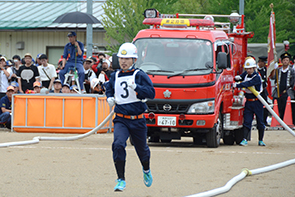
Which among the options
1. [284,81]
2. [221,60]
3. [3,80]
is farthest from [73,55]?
[284,81]

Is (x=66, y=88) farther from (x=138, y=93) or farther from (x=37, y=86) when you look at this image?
(x=138, y=93)

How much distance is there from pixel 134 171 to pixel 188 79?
378 cm

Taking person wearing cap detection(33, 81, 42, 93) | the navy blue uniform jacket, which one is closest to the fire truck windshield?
the navy blue uniform jacket

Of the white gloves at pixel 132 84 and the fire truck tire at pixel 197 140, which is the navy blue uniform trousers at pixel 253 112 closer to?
the fire truck tire at pixel 197 140

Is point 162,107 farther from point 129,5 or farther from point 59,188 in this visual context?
point 129,5

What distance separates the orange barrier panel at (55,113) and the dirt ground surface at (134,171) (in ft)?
9.15

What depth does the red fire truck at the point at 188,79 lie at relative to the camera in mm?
12875

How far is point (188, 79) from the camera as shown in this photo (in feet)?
42.4

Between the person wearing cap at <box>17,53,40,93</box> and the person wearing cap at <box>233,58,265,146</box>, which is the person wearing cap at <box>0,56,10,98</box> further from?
the person wearing cap at <box>233,58,265,146</box>

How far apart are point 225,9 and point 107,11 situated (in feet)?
26.9

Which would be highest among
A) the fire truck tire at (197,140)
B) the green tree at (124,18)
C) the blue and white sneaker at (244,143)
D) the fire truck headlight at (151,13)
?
the green tree at (124,18)

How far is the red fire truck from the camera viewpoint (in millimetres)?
12875

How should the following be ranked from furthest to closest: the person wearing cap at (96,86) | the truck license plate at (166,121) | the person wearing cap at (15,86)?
the person wearing cap at (96,86), the person wearing cap at (15,86), the truck license plate at (166,121)

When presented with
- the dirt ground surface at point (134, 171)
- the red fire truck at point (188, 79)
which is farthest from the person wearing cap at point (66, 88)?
the red fire truck at point (188, 79)
